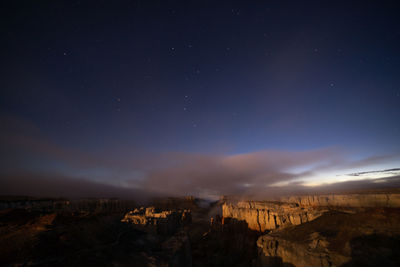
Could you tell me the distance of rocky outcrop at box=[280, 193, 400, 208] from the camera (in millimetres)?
49869

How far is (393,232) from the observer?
16484mm

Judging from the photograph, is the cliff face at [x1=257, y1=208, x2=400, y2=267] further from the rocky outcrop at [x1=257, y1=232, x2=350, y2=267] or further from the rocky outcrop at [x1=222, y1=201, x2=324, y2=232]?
the rocky outcrop at [x1=222, y1=201, x2=324, y2=232]

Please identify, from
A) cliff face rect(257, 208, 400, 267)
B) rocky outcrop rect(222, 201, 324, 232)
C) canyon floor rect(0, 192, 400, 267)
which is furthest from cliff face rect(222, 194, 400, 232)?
cliff face rect(257, 208, 400, 267)

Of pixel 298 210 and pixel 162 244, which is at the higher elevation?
pixel 162 244

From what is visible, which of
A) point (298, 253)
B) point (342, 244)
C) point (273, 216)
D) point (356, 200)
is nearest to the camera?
point (342, 244)

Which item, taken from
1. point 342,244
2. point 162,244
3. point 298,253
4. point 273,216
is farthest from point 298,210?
point 162,244

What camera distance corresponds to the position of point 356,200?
5991 cm

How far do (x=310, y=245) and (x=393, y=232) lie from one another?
7817mm

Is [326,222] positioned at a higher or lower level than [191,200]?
higher

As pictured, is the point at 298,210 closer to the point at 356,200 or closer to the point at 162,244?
the point at 162,244

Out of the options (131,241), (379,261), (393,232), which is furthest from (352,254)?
(131,241)

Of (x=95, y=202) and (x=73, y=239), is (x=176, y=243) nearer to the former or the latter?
(x=73, y=239)

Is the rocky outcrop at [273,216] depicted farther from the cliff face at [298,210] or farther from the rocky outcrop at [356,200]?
the rocky outcrop at [356,200]

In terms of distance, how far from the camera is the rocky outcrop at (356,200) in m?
49.9
